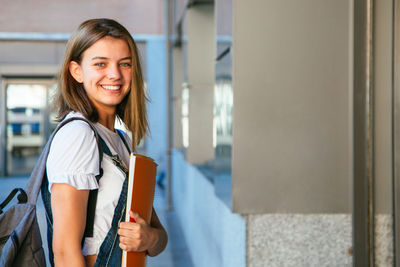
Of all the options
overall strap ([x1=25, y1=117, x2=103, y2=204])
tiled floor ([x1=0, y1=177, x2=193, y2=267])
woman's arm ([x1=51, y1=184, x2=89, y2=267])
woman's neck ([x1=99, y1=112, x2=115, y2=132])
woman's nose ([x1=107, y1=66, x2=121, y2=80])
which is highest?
woman's nose ([x1=107, y1=66, x2=121, y2=80])

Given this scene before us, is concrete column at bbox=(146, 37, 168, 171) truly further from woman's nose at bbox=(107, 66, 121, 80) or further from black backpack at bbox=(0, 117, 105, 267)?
black backpack at bbox=(0, 117, 105, 267)

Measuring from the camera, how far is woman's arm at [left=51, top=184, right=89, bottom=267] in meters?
1.21

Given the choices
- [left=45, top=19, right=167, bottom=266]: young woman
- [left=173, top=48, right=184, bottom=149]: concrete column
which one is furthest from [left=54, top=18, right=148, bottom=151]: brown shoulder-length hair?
[left=173, top=48, right=184, bottom=149]: concrete column

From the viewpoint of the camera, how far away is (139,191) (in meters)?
1.33

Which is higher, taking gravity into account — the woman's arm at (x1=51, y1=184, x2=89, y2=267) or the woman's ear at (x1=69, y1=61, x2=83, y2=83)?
the woman's ear at (x1=69, y1=61, x2=83, y2=83)

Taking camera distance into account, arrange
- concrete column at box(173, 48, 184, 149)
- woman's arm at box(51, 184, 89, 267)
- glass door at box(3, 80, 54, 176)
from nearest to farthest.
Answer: woman's arm at box(51, 184, 89, 267), concrete column at box(173, 48, 184, 149), glass door at box(3, 80, 54, 176)

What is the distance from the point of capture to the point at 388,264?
2557mm

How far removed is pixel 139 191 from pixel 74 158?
207mm

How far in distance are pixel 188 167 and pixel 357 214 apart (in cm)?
397

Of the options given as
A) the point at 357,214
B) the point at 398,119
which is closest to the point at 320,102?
the point at 398,119

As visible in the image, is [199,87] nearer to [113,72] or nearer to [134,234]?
[113,72]

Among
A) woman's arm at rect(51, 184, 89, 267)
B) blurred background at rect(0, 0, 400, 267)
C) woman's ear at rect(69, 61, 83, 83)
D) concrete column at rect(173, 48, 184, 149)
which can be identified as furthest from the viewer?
concrete column at rect(173, 48, 184, 149)

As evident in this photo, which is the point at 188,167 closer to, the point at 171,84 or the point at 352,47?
the point at 171,84

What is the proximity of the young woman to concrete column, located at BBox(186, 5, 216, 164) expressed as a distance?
4.66 m
